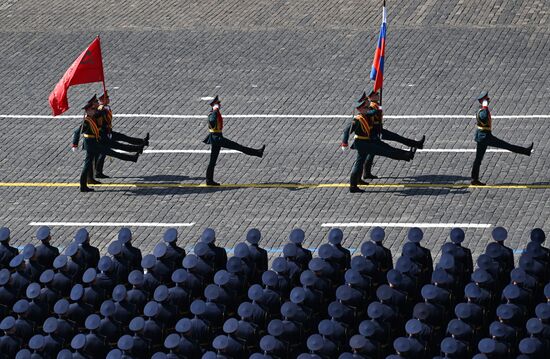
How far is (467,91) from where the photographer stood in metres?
30.8

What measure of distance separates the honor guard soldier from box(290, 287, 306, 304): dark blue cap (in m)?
8.94

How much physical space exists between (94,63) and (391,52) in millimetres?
8099

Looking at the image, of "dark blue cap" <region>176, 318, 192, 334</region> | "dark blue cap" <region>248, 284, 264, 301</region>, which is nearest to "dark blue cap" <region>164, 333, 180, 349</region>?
"dark blue cap" <region>176, 318, 192, 334</region>

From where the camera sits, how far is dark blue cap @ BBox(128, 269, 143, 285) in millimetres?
19453

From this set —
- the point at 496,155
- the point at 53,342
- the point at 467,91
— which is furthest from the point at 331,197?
the point at 53,342

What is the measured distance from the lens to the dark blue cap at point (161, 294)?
748 inches

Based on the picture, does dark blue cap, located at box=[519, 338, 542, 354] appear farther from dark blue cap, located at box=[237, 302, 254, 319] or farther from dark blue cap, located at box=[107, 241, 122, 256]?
dark blue cap, located at box=[107, 241, 122, 256]

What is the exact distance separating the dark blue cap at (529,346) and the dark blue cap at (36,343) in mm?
5643

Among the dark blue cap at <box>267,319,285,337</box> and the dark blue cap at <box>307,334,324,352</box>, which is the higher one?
the dark blue cap at <box>307,334,324,352</box>

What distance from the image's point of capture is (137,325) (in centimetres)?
1839

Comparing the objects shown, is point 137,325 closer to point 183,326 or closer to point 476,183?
point 183,326

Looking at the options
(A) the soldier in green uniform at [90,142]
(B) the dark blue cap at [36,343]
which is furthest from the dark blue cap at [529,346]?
(A) the soldier in green uniform at [90,142]

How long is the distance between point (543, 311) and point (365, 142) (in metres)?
8.89

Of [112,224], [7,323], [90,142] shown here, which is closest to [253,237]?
[7,323]
